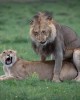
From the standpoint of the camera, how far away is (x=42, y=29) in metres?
9.68

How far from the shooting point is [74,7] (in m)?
28.5

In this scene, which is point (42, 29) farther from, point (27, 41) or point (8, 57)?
point (27, 41)

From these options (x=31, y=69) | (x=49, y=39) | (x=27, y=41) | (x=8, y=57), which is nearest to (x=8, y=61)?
(x=8, y=57)

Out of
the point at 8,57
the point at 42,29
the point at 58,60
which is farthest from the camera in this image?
the point at 58,60

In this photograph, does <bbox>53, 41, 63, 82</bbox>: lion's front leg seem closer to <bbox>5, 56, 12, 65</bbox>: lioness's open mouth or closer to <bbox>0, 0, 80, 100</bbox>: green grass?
<bbox>0, 0, 80, 100</bbox>: green grass

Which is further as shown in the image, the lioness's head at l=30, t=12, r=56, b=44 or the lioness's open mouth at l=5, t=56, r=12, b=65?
the lioness's open mouth at l=5, t=56, r=12, b=65

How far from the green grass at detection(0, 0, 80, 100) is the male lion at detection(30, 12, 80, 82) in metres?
0.54

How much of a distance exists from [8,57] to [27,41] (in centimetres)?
692

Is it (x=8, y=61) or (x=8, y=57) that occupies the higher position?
(x=8, y=57)

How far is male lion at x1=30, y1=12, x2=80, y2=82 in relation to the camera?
968 centimetres

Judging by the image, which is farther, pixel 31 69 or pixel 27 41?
pixel 27 41

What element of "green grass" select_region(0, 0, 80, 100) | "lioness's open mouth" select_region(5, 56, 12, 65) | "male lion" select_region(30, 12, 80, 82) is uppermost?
"male lion" select_region(30, 12, 80, 82)

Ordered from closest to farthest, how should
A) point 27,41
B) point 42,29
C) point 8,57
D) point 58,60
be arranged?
point 42,29 → point 8,57 → point 58,60 → point 27,41

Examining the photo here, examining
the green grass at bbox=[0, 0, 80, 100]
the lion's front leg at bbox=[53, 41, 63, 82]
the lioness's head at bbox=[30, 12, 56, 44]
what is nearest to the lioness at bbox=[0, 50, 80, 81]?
the lion's front leg at bbox=[53, 41, 63, 82]
